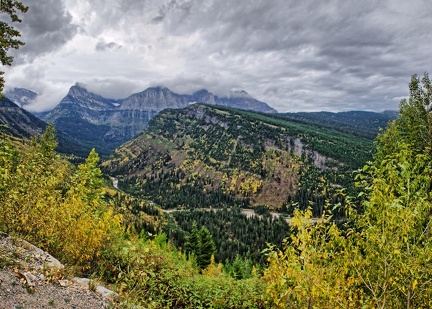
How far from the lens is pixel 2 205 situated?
13.2 m

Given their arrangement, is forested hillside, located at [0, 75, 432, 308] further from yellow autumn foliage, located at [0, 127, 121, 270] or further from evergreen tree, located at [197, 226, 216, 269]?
evergreen tree, located at [197, 226, 216, 269]

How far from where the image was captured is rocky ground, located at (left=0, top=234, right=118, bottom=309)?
9.28 meters

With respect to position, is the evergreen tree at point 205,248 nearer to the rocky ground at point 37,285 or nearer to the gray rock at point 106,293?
the gray rock at point 106,293

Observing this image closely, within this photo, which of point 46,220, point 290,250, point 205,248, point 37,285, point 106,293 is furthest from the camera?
point 205,248

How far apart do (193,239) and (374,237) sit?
48.9 m

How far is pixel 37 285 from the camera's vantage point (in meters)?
10.3

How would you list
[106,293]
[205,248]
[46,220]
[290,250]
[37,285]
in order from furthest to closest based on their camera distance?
[205,248], [46,220], [106,293], [37,285], [290,250]

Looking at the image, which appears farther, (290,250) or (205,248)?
(205,248)

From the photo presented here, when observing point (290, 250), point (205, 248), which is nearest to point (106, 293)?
point (290, 250)

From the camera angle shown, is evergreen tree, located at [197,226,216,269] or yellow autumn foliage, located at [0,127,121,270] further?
evergreen tree, located at [197,226,216,269]

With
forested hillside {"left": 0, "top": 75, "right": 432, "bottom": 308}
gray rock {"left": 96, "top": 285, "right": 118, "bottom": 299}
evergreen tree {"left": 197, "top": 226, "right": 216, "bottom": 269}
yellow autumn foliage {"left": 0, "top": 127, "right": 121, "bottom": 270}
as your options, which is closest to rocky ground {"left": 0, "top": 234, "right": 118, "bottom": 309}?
gray rock {"left": 96, "top": 285, "right": 118, "bottom": 299}

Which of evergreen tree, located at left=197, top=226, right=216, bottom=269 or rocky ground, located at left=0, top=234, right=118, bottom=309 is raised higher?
rocky ground, located at left=0, top=234, right=118, bottom=309

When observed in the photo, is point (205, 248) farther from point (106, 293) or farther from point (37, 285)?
point (37, 285)

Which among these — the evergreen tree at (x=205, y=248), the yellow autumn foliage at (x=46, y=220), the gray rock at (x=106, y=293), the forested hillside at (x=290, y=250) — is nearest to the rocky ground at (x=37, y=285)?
the gray rock at (x=106, y=293)
